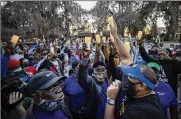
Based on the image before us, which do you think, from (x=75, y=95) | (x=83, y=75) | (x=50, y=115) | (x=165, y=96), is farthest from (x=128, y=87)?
(x=75, y=95)

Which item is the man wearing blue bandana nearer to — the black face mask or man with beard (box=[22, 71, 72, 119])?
the black face mask

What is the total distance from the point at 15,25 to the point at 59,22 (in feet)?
14.2

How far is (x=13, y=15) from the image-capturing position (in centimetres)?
2503

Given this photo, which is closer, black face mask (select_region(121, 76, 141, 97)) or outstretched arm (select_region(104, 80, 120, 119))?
black face mask (select_region(121, 76, 141, 97))

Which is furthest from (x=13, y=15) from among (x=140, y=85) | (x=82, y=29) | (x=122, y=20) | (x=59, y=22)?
(x=140, y=85)

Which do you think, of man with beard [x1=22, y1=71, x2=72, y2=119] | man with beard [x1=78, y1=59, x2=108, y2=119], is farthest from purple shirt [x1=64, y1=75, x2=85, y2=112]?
man with beard [x1=22, y1=71, x2=72, y2=119]

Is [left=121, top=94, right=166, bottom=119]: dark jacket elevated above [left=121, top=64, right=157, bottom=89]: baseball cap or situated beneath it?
situated beneath

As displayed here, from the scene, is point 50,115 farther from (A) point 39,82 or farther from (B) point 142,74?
(B) point 142,74

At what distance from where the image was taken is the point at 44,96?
276 cm

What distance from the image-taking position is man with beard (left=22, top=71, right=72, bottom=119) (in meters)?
2.69

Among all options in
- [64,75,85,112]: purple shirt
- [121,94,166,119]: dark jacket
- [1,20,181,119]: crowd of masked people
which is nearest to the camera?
[121,94,166,119]: dark jacket

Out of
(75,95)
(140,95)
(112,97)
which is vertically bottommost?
(75,95)

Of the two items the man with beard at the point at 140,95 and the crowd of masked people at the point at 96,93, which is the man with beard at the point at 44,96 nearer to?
the crowd of masked people at the point at 96,93

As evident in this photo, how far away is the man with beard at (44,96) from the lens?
106 inches
